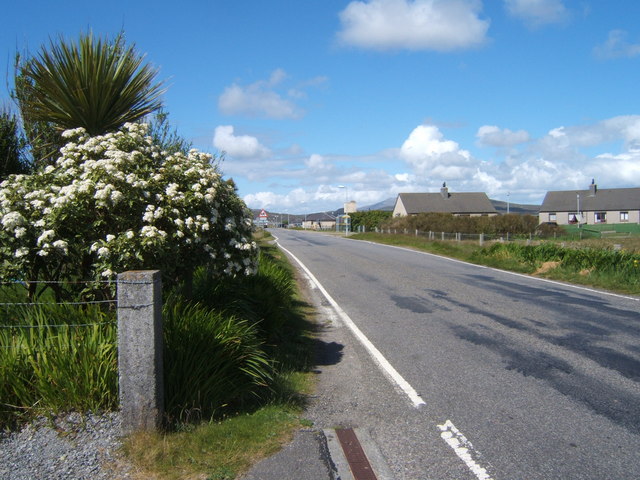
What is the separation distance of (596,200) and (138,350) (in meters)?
90.6

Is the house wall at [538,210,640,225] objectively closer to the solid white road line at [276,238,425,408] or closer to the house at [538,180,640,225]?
the house at [538,180,640,225]

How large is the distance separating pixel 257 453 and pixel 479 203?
94053mm

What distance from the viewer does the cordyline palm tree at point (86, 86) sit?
22.4 ft

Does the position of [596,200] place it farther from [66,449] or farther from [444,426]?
[66,449]

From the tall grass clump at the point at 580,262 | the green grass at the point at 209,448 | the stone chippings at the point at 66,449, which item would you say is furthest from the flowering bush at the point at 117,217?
the tall grass clump at the point at 580,262

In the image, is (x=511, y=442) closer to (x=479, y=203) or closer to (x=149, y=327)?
(x=149, y=327)

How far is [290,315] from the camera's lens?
1003 centimetres

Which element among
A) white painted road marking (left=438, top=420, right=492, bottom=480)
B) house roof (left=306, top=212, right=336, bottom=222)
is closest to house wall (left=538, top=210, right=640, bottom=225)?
white painted road marking (left=438, top=420, right=492, bottom=480)

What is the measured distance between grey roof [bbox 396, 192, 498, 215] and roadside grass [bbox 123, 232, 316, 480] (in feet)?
275

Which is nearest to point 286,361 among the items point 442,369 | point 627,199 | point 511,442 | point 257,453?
point 442,369

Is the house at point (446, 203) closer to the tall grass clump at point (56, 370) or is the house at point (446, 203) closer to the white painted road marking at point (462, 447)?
the white painted road marking at point (462, 447)

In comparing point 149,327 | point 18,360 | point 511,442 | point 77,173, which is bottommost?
point 511,442

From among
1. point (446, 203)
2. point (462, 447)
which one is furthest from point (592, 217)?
point (462, 447)

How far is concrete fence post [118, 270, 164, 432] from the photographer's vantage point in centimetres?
434
